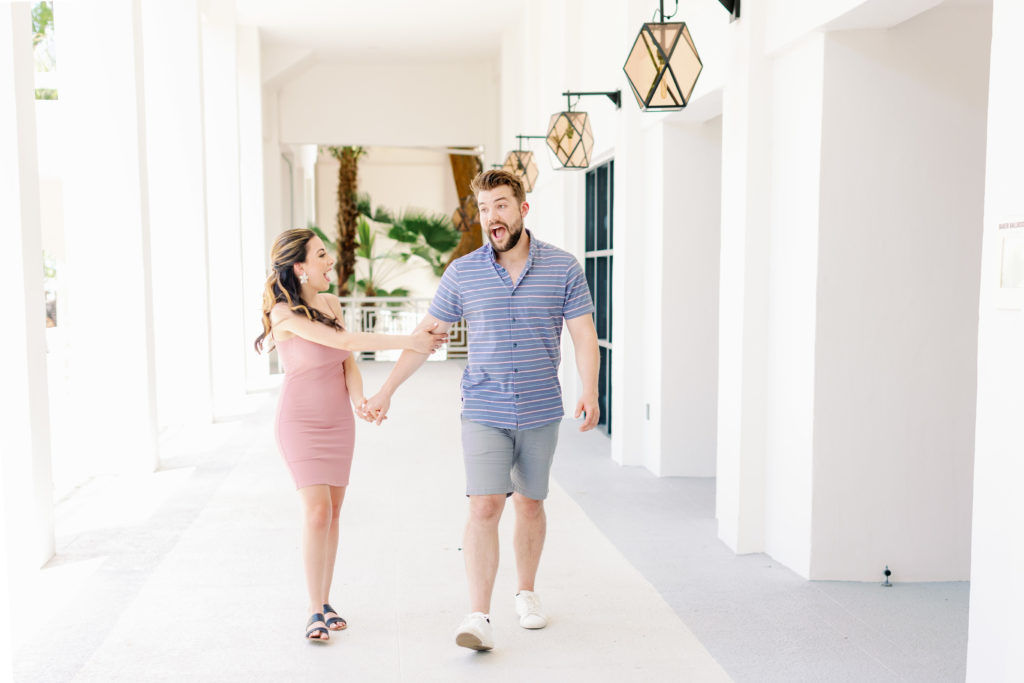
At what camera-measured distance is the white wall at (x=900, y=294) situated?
396 centimetres

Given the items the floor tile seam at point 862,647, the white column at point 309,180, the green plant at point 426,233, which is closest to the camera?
the floor tile seam at point 862,647

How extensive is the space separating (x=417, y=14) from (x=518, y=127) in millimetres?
1844

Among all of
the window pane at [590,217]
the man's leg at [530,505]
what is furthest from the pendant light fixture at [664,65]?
the window pane at [590,217]

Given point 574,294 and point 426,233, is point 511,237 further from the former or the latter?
point 426,233

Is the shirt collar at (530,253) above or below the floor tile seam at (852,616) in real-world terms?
above

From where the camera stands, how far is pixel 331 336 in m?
3.39

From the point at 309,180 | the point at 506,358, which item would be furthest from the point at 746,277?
the point at 309,180

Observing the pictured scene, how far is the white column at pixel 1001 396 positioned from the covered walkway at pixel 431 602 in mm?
537

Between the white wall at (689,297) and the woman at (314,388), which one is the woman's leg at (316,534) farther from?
the white wall at (689,297)

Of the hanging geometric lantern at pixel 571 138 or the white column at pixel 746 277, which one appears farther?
the hanging geometric lantern at pixel 571 138

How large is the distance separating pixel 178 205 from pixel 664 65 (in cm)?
591

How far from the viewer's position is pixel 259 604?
3.84 metres

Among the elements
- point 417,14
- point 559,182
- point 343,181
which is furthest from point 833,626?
point 343,181

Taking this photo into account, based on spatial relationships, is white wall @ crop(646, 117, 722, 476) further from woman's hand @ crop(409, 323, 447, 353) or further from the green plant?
the green plant
